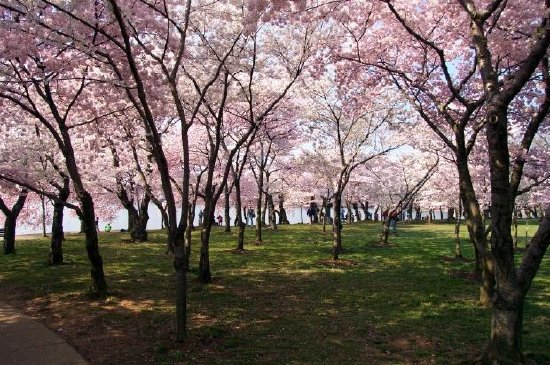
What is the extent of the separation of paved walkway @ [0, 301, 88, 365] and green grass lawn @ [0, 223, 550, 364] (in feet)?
0.96

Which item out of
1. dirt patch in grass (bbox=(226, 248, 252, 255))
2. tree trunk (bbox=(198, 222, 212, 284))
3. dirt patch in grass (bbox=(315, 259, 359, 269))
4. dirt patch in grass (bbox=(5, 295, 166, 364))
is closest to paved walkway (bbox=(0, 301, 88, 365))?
dirt patch in grass (bbox=(5, 295, 166, 364))

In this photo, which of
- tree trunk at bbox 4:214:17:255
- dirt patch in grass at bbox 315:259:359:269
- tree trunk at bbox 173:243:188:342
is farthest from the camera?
tree trunk at bbox 4:214:17:255

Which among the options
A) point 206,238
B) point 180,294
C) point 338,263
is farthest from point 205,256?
point 338,263

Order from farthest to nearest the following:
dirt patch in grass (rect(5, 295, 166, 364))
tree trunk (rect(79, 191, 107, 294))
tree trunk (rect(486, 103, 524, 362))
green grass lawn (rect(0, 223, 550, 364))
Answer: tree trunk (rect(79, 191, 107, 294))
green grass lawn (rect(0, 223, 550, 364))
dirt patch in grass (rect(5, 295, 166, 364))
tree trunk (rect(486, 103, 524, 362))

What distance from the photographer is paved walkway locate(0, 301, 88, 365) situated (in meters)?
7.03

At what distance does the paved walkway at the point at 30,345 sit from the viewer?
7.03 m

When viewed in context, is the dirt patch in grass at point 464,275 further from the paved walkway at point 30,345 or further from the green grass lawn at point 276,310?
the paved walkway at point 30,345

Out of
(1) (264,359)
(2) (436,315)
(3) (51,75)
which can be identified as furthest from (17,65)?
(2) (436,315)

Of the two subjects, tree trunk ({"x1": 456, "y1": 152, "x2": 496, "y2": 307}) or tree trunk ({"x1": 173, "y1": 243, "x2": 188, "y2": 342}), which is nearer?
tree trunk ({"x1": 173, "y1": 243, "x2": 188, "y2": 342})

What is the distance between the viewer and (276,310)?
10.8 meters

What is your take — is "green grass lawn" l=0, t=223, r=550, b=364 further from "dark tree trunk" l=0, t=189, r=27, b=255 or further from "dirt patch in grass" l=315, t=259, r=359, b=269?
"dark tree trunk" l=0, t=189, r=27, b=255

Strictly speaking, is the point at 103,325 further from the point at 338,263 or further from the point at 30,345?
the point at 338,263

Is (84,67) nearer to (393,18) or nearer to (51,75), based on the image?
(51,75)

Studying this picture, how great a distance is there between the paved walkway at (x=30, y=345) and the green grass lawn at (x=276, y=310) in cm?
29
